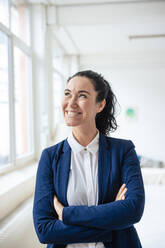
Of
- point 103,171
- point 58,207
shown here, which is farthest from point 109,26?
point 58,207

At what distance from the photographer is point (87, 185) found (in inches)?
49.6

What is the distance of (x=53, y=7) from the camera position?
14.3ft

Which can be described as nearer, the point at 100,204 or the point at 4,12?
the point at 100,204

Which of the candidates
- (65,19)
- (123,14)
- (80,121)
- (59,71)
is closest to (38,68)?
(65,19)

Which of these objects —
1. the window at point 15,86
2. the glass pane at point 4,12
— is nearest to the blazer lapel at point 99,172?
the window at point 15,86

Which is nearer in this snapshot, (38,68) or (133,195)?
(133,195)

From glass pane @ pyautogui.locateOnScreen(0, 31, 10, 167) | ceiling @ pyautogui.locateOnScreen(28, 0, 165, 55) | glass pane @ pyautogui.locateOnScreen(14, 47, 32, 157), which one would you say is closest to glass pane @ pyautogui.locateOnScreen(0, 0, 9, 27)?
glass pane @ pyautogui.locateOnScreen(0, 31, 10, 167)

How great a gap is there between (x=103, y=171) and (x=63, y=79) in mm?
6071

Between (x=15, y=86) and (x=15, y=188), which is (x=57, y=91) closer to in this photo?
(x=15, y=86)

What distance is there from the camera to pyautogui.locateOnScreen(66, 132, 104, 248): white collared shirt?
1244 millimetres

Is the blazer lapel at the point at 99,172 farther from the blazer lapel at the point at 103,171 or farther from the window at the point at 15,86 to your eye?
the window at the point at 15,86

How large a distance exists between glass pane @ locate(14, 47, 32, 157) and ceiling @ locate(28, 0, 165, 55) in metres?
0.90

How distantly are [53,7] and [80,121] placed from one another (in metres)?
3.67

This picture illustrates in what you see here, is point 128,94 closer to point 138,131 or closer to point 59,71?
point 138,131
